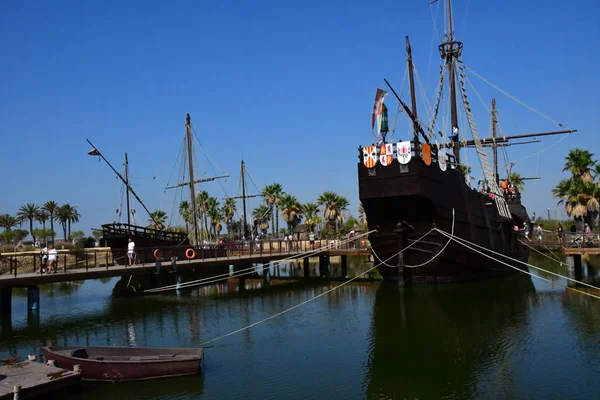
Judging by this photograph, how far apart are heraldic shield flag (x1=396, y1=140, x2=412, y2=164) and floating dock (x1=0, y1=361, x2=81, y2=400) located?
16.9 meters

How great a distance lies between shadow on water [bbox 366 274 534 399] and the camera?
1202 cm

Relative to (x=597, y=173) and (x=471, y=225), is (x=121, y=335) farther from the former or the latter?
(x=597, y=173)

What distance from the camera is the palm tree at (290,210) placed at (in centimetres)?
6688

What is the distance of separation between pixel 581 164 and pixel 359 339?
40400 millimetres

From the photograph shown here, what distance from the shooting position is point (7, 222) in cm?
8238

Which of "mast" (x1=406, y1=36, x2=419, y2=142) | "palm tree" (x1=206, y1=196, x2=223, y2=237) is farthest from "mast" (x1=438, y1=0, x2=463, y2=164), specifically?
"palm tree" (x1=206, y1=196, x2=223, y2=237)

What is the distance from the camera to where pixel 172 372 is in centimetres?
1241

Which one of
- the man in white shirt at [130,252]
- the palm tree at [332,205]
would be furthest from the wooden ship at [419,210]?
the palm tree at [332,205]

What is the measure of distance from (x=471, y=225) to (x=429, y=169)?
5080mm

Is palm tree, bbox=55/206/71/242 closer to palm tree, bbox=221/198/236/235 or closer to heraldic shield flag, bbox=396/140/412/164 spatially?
palm tree, bbox=221/198/236/235

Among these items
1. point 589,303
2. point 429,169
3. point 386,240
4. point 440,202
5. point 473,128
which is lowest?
point 589,303

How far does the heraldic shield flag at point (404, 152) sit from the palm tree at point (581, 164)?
1236 inches

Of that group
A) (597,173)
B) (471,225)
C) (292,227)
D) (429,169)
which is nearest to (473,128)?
(471,225)

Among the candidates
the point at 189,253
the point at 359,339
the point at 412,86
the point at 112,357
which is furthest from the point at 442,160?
the point at 112,357
